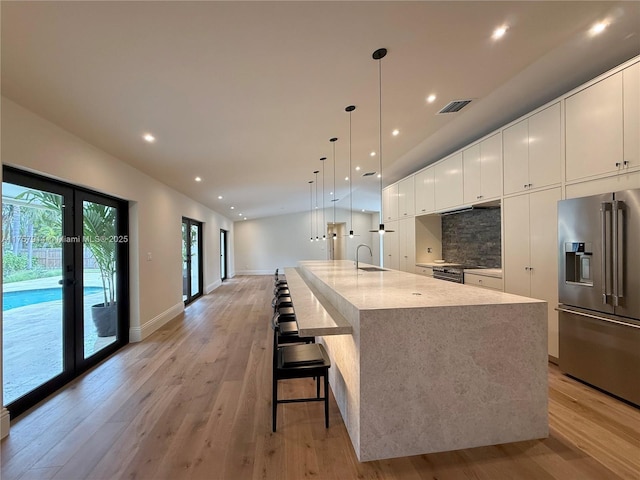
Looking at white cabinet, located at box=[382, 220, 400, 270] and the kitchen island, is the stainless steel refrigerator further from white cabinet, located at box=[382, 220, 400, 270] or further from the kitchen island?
white cabinet, located at box=[382, 220, 400, 270]

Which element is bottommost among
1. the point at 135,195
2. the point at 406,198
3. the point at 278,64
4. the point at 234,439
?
the point at 234,439

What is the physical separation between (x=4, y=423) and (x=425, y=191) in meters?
5.78

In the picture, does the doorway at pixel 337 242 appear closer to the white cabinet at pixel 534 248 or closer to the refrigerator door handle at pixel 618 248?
the white cabinet at pixel 534 248

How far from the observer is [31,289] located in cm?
240

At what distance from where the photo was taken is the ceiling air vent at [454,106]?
2.97 m

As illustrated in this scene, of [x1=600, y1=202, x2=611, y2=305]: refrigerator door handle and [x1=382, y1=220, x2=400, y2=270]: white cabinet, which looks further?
[x1=382, y1=220, x2=400, y2=270]: white cabinet

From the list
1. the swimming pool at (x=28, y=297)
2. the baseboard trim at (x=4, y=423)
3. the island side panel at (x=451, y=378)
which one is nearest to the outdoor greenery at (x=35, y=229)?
the swimming pool at (x=28, y=297)

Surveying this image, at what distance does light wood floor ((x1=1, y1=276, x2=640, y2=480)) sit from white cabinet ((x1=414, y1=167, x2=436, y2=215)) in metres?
3.03

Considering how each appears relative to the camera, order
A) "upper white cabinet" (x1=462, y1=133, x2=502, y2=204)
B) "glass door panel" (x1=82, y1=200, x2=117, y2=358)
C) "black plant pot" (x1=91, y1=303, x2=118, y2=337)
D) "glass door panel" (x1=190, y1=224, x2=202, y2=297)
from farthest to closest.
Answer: "glass door panel" (x1=190, y1=224, x2=202, y2=297)
"upper white cabinet" (x1=462, y1=133, x2=502, y2=204)
"black plant pot" (x1=91, y1=303, x2=118, y2=337)
"glass door panel" (x1=82, y1=200, x2=117, y2=358)

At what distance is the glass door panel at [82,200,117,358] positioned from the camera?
10.1 feet

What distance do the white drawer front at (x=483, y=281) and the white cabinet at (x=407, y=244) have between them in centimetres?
151

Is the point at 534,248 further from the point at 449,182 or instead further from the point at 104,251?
the point at 104,251

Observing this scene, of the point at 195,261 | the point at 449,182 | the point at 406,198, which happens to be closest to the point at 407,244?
the point at 406,198

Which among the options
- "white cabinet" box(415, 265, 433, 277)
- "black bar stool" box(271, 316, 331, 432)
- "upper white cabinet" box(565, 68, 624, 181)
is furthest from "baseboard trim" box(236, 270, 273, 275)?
"upper white cabinet" box(565, 68, 624, 181)
